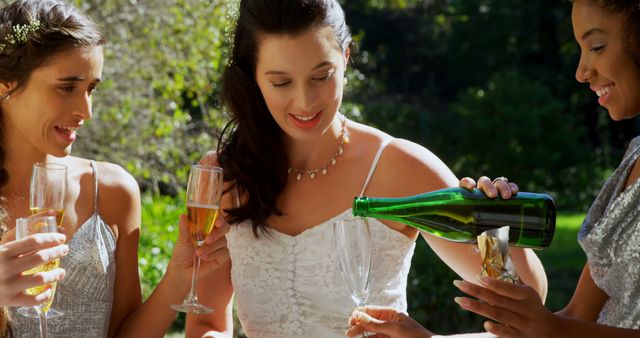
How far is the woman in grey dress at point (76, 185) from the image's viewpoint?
3.08m

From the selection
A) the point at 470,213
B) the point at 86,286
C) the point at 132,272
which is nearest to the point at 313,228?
the point at 132,272

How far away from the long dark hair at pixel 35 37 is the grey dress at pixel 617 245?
174cm

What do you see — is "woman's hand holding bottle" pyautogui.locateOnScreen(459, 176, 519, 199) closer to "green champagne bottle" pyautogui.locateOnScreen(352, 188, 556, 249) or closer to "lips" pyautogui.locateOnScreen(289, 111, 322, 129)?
"green champagne bottle" pyautogui.locateOnScreen(352, 188, 556, 249)

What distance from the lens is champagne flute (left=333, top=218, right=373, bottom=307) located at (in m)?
2.29

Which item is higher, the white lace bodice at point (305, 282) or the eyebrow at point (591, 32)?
the eyebrow at point (591, 32)

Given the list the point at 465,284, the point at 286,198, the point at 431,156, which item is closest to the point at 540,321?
the point at 465,284

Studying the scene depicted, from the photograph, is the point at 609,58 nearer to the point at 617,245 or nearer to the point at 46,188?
the point at 617,245

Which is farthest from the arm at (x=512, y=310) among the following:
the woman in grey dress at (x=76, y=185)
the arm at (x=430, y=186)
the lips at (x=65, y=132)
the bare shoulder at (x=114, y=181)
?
the bare shoulder at (x=114, y=181)

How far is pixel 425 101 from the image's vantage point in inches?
705

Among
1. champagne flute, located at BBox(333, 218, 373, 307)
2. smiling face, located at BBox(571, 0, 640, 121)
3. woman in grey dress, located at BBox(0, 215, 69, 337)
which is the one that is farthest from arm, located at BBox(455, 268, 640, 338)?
woman in grey dress, located at BBox(0, 215, 69, 337)

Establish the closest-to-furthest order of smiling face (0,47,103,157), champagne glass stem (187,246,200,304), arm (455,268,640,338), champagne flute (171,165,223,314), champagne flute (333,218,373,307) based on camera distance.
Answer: arm (455,268,640,338) → champagne flute (333,218,373,307) → champagne flute (171,165,223,314) → champagne glass stem (187,246,200,304) → smiling face (0,47,103,157)

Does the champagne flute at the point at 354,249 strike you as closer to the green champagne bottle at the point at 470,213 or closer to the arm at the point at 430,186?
the green champagne bottle at the point at 470,213

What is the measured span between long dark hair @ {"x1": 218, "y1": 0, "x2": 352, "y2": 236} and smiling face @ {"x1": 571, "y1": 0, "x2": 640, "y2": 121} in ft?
3.24

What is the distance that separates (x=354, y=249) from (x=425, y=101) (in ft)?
51.8
